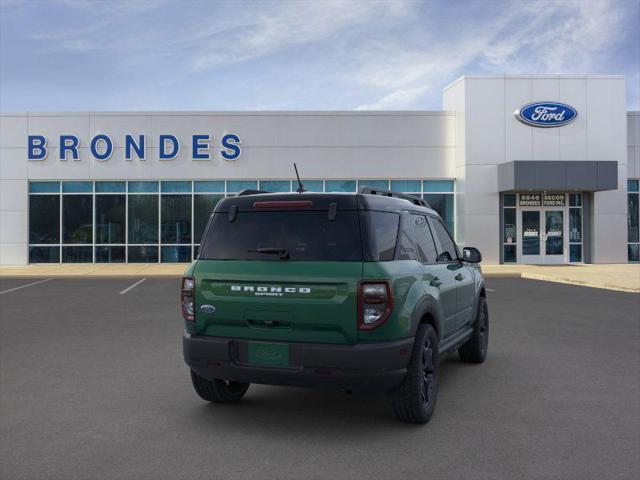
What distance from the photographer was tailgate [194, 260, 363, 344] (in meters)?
4.27

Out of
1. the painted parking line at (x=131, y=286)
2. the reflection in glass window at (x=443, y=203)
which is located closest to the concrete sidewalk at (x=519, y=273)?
the painted parking line at (x=131, y=286)

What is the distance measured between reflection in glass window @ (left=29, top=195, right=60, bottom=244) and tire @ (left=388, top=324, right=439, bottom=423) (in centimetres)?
2352

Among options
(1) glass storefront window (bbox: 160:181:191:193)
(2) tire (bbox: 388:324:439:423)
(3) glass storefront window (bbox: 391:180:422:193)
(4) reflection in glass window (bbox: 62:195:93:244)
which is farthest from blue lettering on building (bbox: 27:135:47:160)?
(2) tire (bbox: 388:324:439:423)

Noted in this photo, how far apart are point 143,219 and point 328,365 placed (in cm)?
2231

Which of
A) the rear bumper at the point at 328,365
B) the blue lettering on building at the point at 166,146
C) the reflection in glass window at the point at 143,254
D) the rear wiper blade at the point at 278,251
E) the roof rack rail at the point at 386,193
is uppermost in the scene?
the blue lettering on building at the point at 166,146

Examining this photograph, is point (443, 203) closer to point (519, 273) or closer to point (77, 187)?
point (519, 273)

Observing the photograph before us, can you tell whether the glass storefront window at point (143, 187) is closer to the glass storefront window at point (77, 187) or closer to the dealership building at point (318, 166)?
the dealership building at point (318, 166)

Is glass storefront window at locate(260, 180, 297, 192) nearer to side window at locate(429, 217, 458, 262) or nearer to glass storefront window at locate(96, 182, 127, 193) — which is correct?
glass storefront window at locate(96, 182, 127, 193)

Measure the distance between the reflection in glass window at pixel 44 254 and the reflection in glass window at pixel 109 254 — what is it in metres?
1.74

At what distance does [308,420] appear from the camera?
15.9 feet

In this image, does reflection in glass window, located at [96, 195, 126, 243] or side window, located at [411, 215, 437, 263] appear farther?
reflection in glass window, located at [96, 195, 126, 243]

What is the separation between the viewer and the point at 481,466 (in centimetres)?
386

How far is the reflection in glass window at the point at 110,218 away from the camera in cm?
2500

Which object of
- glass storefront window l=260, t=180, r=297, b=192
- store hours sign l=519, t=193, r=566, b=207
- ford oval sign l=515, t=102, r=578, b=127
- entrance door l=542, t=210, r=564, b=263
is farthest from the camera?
glass storefront window l=260, t=180, r=297, b=192
